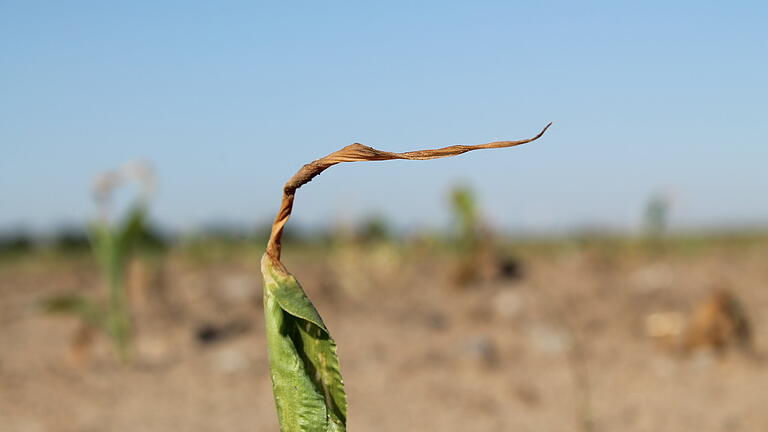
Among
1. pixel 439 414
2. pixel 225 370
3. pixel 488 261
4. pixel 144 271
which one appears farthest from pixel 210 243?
pixel 439 414

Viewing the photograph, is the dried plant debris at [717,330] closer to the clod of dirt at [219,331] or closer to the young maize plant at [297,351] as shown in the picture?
the clod of dirt at [219,331]

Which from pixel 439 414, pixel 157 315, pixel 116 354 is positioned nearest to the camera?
pixel 439 414

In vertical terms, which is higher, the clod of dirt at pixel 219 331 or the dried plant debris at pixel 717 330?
the clod of dirt at pixel 219 331

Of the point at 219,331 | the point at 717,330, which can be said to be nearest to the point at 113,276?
the point at 219,331

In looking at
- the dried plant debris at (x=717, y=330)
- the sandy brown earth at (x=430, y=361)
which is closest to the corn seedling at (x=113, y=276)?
the sandy brown earth at (x=430, y=361)

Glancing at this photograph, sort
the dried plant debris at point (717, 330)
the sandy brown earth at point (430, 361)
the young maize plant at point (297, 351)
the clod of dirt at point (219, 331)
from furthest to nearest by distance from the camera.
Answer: the clod of dirt at point (219, 331) → the dried plant debris at point (717, 330) → the sandy brown earth at point (430, 361) → the young maize plant at point (297, 351)

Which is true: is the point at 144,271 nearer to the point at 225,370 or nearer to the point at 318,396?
the point at 225,370

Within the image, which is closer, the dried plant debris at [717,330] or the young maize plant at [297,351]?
the young maize plant at [297,351]
